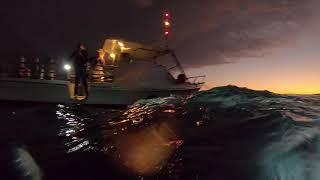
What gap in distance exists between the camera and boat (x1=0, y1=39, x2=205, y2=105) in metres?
15.9

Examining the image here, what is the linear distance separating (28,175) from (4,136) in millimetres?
2925

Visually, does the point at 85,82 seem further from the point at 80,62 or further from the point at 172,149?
the point at 172,149

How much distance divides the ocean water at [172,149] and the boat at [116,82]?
8.30m

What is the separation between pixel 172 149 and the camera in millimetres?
5379

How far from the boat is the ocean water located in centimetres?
830

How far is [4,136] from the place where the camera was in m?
6.81

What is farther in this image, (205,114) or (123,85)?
(123,85)

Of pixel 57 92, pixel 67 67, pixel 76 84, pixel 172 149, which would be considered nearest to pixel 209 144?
pixel 172 149

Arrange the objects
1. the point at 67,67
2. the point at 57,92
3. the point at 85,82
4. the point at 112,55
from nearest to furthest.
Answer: the point at 85,82 < the point at 57,92 < the point at 67,67 < the point at 112,55

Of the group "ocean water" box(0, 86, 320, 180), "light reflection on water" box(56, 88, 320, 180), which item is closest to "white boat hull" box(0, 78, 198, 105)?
"ocean water" box(0, 86, 320, 180)

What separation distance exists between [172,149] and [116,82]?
45.3 ft

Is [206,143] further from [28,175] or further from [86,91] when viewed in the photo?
[86,91]

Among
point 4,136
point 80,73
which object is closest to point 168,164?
point 4,136

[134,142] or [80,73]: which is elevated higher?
[80,73]
